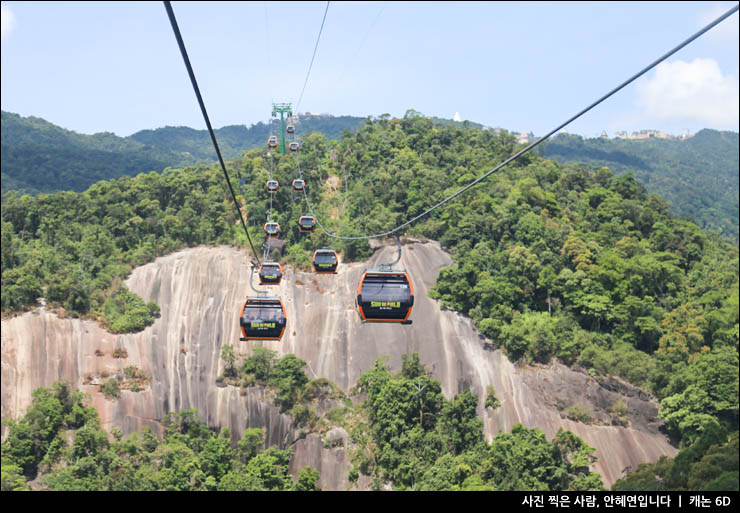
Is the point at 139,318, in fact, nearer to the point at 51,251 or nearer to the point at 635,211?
the point at 51,251

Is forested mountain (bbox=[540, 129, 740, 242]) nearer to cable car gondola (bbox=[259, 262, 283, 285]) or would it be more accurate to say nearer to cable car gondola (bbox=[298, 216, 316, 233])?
cable car gondola (bbox=[298, 216, 316, 233])

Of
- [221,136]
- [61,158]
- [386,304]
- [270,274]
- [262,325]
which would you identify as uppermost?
[221,136]

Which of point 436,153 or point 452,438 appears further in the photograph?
point 436,153

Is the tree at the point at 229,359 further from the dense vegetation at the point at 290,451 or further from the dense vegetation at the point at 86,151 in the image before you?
the dense vegetation at the point at 86,151

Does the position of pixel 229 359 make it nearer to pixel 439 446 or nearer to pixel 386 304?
pixel 439 446

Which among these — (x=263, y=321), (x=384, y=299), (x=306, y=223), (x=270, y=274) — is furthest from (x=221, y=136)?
(x=384, y=299)

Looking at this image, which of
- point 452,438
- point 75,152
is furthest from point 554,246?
point 75,152
